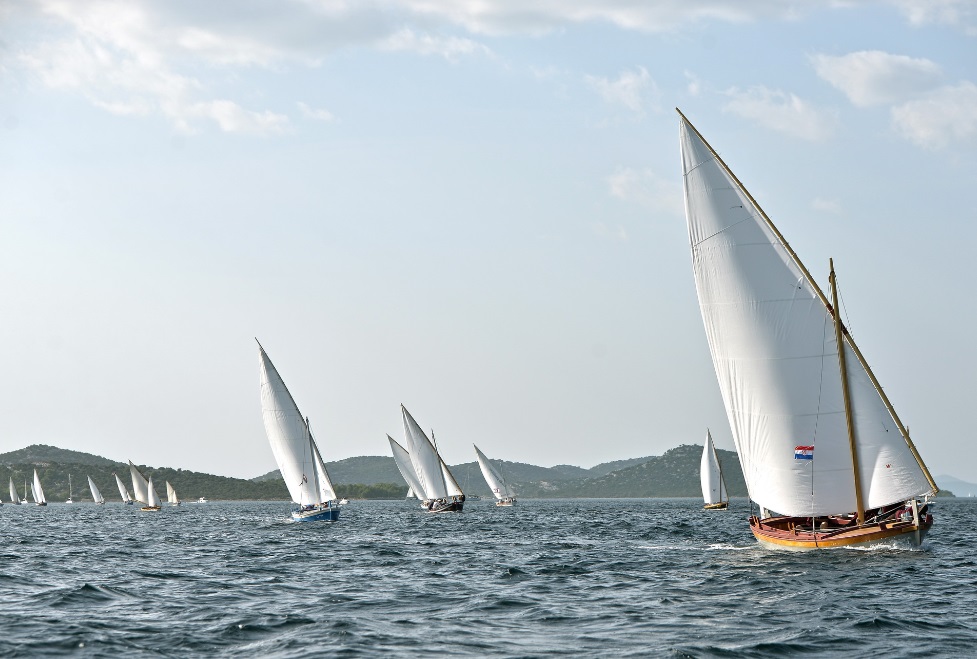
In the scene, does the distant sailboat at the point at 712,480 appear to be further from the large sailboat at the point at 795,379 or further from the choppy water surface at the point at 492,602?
the large sailboat at the point at 795,379

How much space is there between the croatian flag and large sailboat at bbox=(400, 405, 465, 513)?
2998 inches

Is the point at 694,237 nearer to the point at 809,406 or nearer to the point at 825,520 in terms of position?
the point at 809,406

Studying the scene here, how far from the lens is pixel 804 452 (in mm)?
44438

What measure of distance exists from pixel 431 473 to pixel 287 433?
3392 cm

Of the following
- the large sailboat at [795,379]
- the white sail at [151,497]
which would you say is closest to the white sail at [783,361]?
the large sailboat at [795,379]

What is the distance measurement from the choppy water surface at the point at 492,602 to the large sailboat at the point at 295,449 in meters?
35.6

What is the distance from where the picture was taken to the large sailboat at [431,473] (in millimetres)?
119938

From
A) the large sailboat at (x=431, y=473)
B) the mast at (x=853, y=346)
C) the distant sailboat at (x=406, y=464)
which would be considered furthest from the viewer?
the distant sailboat at (x=406, y=464)

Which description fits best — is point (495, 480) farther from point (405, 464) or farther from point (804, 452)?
point (804, 452)

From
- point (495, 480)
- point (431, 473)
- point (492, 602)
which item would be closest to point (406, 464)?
point (431, 473)

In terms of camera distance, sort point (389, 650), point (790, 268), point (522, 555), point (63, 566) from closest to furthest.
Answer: point (389, 650) → point (790, 268) → point (63, 566) → point (522, 555)

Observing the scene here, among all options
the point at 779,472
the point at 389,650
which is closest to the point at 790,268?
the point at 779,472

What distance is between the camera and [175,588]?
36.9m

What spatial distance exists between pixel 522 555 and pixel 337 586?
664 inches
